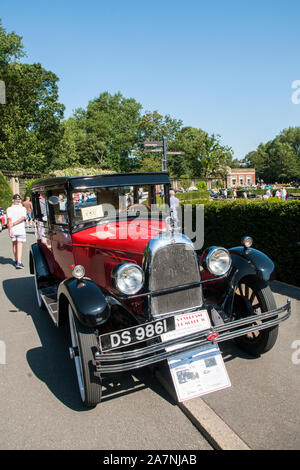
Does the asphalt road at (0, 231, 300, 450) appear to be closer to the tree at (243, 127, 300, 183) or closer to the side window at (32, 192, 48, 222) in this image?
the side window at (32, 192, 48, 222)

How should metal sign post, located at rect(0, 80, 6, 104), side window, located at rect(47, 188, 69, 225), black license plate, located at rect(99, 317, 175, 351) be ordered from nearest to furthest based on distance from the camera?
1. black license plate, located at rect(99, 317, 175, 351)
2. side window, located at rect(47, 188, 69, 225)
3. metal sign post, located at rect(0, 80, 6, 104)

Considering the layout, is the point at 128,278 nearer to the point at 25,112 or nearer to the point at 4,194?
the point at 4,194

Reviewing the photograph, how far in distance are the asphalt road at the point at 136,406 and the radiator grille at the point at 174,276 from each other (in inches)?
32.0

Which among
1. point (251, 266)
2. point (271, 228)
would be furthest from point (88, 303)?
point (271, 228)

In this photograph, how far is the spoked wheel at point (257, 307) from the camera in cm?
341

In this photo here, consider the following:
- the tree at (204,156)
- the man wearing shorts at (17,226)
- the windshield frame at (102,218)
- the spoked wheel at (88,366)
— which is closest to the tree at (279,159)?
the tree at (204,156)

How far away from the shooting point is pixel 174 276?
310cm

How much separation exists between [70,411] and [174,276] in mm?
1448

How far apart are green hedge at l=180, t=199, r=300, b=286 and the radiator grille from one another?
330cm

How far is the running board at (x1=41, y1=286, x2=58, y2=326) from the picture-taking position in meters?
4.07

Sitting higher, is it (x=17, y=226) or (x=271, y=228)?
(x=271, y=228)

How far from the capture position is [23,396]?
3.19 metres

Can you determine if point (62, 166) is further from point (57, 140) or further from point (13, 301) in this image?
point (13, 301)

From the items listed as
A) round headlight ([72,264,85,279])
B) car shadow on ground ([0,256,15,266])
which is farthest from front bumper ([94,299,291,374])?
car shadow on ground ([0,256,15,266])
